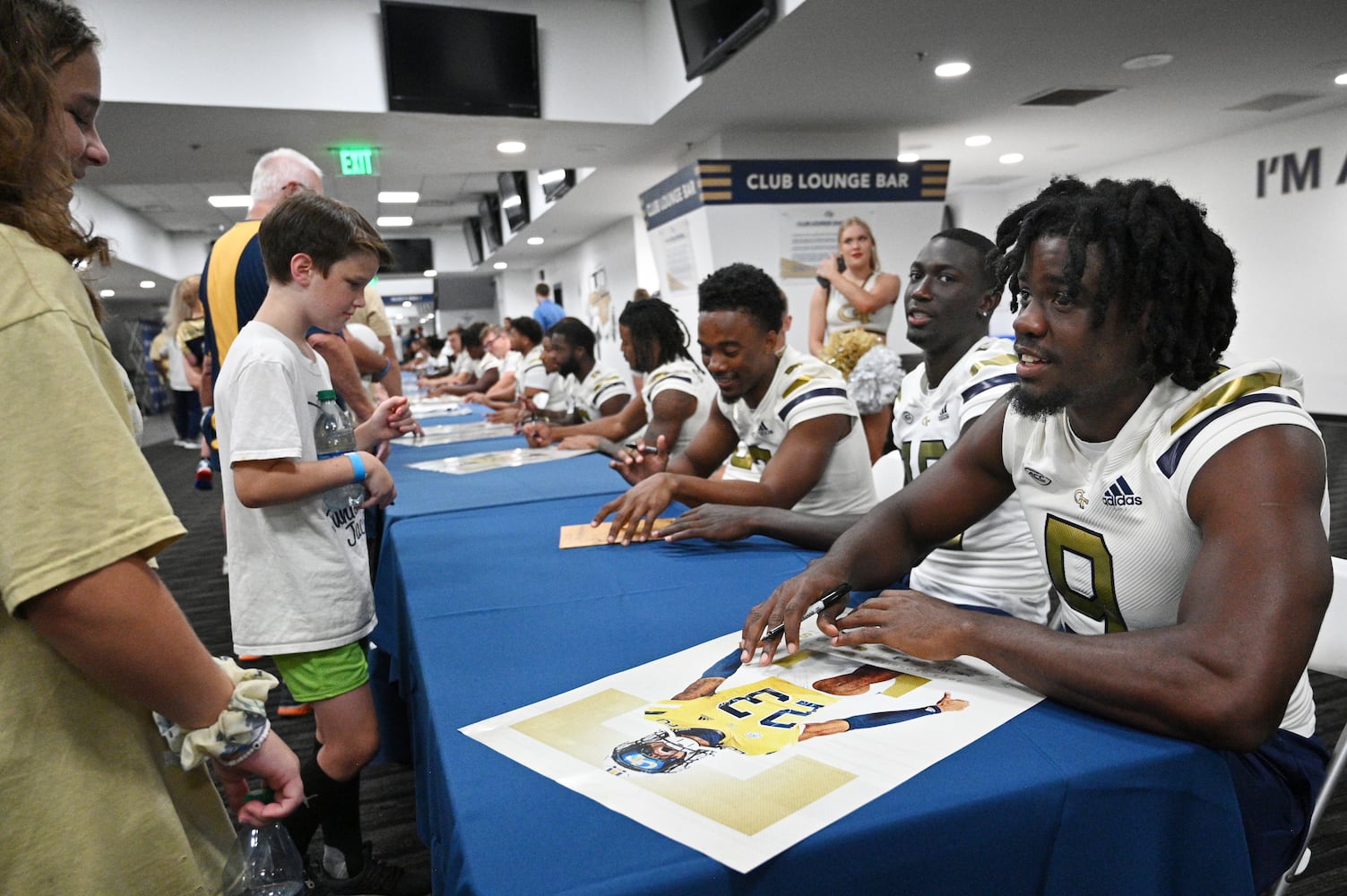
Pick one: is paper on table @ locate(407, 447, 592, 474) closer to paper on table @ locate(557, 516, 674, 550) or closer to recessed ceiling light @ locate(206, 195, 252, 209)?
paper on table @ locate(557, 516, 674, 550)

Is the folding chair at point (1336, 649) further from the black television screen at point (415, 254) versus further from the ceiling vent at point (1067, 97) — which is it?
the black television screen at point (415, 254)

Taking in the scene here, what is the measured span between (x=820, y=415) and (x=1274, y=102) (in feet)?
23.5

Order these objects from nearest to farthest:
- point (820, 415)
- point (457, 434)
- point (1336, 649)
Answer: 1. point (1336, 649)
2. point (820, 415)
3. point (457, 434)

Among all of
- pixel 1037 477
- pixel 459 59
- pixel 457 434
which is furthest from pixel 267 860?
pixel 459 59

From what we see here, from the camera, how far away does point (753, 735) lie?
2.72ft

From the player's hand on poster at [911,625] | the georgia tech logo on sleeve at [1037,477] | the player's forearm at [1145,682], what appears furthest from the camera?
the georgia tech logo on sleeve at [1037,477]

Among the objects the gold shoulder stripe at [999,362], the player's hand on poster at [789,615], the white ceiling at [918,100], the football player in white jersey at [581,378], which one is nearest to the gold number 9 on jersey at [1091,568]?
the player's hand on poster at [789,615]

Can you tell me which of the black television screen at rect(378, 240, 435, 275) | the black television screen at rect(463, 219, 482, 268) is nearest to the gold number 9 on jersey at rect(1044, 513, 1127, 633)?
the black television screen at rect(463, 219, 482, 268)

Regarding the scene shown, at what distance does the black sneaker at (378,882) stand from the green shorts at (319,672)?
1.38 ft

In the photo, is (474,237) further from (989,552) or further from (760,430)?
(989,552)

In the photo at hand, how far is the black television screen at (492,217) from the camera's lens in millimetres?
13750

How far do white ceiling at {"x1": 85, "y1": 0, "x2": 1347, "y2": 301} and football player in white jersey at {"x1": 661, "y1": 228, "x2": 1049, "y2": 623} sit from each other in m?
2.66

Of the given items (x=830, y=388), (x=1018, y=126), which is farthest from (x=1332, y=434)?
(x=830, y=388)

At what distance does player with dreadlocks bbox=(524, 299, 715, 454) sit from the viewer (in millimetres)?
3137
